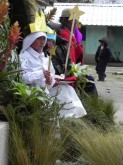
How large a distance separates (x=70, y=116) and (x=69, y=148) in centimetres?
63

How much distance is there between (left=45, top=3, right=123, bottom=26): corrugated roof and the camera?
97.5ft

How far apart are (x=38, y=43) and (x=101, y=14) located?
27024 millimetres

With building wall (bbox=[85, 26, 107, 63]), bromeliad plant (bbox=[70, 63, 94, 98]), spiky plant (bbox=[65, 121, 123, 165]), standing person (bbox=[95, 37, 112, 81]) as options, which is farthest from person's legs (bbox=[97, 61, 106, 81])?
spiky plant (bbox=[65, 121, 123, 165])

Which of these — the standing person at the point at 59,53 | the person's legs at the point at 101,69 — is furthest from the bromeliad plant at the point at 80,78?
the person's legs at the point at 101,69

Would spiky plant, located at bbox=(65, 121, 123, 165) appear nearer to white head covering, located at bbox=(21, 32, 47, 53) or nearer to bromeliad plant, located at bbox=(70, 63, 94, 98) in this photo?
white head covering, located at bbox=(21, 32, 47, 53)

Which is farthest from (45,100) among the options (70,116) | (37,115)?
(70,116)

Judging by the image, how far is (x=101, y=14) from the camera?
3127cm

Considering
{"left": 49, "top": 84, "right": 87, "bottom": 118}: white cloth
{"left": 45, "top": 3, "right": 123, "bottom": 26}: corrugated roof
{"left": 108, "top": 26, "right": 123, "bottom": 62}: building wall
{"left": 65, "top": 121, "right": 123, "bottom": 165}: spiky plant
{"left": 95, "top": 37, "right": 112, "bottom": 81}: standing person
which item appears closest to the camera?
{"left": 65, "top": 121, "right": 123, "bottom": 165}: spiky plant

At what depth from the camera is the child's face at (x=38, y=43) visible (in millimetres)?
4766

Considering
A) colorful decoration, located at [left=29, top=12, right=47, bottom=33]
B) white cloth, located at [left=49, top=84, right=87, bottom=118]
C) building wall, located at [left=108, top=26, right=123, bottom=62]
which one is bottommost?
building wall, located at [left=108, top=26, right=123, bottom=62]

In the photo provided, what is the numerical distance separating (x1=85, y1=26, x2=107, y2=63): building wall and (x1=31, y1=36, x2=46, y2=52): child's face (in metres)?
25.3

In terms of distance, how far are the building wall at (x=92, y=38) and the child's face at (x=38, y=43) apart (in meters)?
25.3

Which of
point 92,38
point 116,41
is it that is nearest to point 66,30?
point 92,38

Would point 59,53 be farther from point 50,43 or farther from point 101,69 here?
point 101,69
